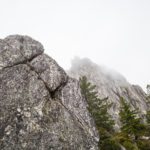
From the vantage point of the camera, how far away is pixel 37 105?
18.4m

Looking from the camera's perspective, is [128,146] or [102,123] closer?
[128,146]

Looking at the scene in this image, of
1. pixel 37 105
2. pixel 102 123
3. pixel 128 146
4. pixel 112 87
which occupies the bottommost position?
pixel 112 87

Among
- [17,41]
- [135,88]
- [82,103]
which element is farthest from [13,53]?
[135,88]

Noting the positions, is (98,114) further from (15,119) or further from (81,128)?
(15,119)

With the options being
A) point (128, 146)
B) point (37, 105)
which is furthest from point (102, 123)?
point (37, 105)

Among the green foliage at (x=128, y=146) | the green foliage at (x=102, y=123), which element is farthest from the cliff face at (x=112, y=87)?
the green foliage at (x=128, y=146)

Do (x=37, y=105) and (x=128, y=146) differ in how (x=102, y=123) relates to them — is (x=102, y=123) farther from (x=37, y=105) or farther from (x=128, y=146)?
(x=37, y=105)

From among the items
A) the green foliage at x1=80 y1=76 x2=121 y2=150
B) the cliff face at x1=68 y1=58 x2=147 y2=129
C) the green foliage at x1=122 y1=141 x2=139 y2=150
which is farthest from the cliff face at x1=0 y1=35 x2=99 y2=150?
the cliff face at x1=68 y1=58 x2=147 y2=129

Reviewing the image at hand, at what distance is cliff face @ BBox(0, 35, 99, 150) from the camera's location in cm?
1685

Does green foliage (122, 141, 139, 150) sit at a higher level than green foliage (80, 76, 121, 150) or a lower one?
lower

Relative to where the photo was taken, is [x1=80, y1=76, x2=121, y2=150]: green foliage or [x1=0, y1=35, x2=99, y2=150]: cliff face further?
[x1=80, y1=76, x2=121, y2=150]: green foliage

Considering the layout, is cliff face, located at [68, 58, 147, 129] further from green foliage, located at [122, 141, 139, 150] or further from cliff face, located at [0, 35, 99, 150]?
cliff face, located at [0, 35, 99, 150]

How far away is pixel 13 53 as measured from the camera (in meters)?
21.3

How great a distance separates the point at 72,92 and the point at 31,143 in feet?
22.3
